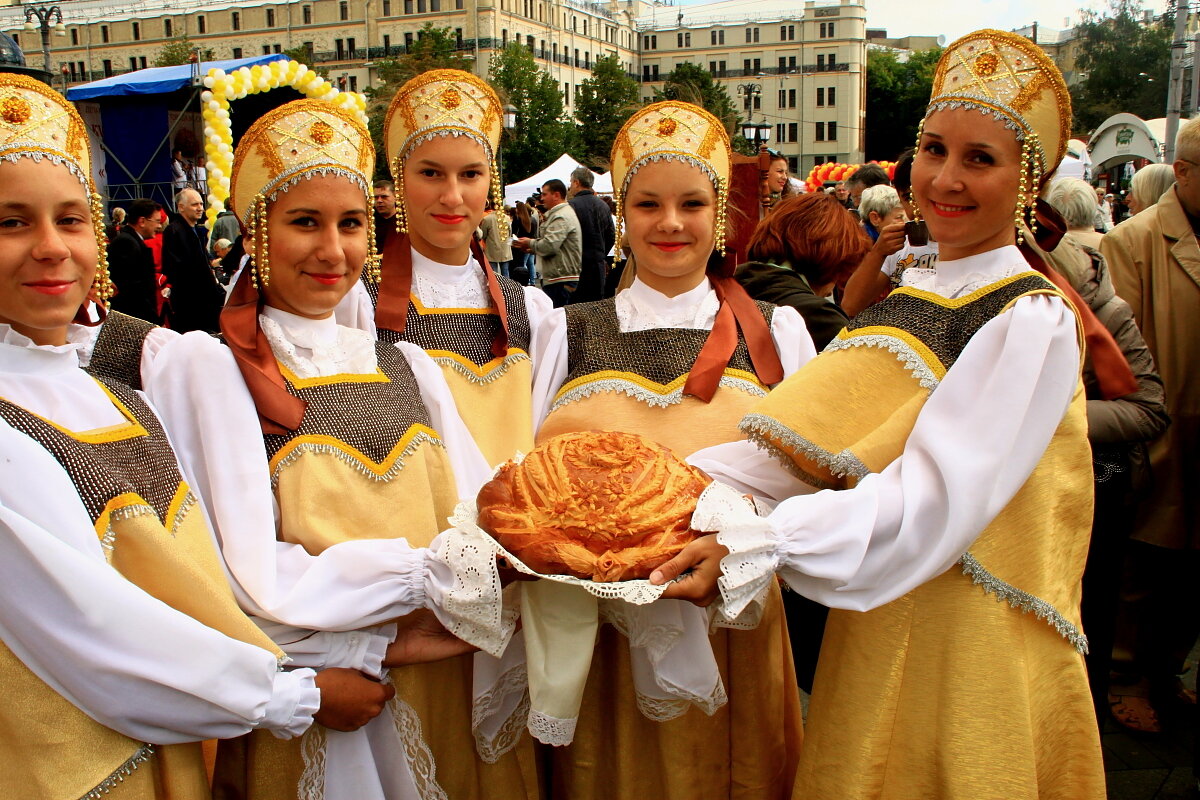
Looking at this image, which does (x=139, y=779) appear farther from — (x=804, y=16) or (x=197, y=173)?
(x=804, y=16)

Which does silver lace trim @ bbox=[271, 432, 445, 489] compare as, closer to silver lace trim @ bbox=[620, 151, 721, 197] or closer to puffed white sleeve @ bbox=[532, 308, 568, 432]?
puffed white sleeve @ bbox=[532, 308, 568, 432]

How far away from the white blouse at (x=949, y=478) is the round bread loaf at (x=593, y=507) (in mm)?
224

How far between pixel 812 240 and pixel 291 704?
3086 millimetres

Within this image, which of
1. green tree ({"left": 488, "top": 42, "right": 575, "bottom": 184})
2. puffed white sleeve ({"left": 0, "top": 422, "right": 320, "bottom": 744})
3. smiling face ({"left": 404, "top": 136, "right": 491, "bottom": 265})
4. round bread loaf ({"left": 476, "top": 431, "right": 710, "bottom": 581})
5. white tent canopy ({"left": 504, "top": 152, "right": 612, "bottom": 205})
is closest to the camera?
puffed white sleeve ({"left": 0, "top": 422, "right": 320, "bottom": 744})

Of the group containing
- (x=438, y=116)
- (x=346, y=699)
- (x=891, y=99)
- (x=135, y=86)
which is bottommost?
(x=346, y=699)

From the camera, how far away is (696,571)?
1943 mm

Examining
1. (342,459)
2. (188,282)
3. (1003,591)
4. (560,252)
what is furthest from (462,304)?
(560,252)

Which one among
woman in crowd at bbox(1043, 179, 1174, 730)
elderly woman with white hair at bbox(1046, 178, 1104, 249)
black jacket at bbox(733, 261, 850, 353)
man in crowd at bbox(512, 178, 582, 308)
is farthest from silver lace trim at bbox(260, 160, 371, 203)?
man in crowd at bbox(512, 178, 582, 308)

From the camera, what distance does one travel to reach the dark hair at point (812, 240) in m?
4.23

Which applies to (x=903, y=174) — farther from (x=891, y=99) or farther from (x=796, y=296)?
(x=891, y=99)

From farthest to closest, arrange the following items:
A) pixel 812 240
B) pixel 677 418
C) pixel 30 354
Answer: pixel 812 240
pixel 677 418
pixel 30 354

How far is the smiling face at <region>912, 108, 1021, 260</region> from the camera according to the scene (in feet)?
6.91

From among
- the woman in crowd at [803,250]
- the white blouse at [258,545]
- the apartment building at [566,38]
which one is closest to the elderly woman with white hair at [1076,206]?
the woman in crowd at [803,250]

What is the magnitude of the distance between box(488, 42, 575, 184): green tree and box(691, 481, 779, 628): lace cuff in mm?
35424
